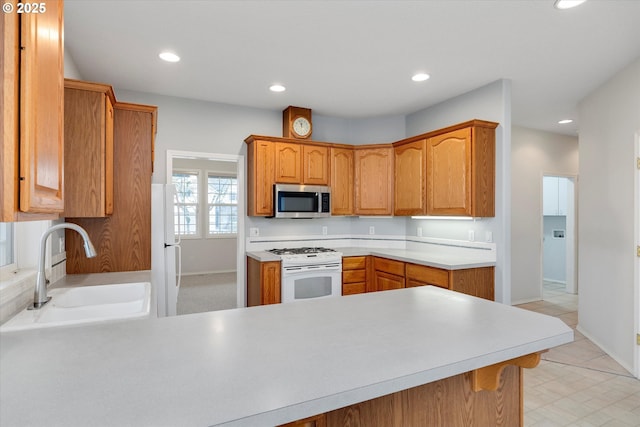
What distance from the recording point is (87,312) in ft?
6.44

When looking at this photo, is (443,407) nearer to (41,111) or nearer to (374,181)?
(41,111)

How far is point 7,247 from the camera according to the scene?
2006mm

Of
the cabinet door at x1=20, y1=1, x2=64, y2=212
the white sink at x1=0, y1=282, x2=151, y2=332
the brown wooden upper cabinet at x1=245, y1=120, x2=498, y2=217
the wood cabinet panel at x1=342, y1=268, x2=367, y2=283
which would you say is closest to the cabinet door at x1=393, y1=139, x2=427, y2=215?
the brown wooden upper cabinet at x1=245, y1=120, x2=498, y2=217

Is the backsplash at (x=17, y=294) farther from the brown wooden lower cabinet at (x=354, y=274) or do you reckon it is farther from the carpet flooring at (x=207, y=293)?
the carpet flooring at (x=207, y=293)

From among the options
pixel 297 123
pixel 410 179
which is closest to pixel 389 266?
pixel 410 179

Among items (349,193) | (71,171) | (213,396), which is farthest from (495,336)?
(349,193)

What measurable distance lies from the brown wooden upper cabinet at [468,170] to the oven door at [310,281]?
135 centimetres

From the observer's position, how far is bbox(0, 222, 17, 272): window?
1.93 meters

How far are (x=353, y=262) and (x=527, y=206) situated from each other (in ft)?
9.62

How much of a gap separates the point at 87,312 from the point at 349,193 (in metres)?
3.09

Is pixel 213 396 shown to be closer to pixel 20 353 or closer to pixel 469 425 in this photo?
pixel 20 353

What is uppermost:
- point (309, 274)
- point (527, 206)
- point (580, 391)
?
point (527, 206)

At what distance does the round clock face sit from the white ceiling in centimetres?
36

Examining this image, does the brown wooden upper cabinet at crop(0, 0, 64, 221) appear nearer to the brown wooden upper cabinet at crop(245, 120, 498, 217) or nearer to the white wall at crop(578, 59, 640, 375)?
the brown wooden upper cabinet at crop(245, 120, 498, 217)
